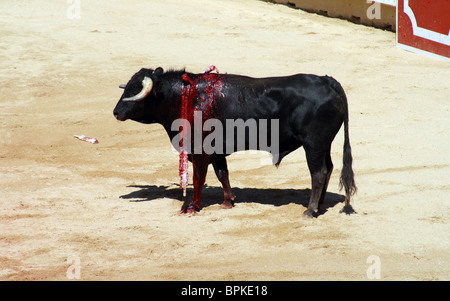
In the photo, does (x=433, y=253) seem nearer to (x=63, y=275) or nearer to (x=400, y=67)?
(x=63, y=275)

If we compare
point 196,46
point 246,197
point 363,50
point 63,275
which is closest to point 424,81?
point 363,50

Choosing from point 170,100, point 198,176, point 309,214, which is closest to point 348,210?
point 309,214

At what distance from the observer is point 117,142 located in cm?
972

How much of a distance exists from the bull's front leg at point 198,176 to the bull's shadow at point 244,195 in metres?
0.24

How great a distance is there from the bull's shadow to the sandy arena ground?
0.02m

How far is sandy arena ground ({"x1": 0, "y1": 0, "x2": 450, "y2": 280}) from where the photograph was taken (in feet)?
20.3

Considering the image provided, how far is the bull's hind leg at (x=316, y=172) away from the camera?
22.6 feet

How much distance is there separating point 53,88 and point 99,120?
5.82ft

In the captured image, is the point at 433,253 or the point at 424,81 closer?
the point at 433,253

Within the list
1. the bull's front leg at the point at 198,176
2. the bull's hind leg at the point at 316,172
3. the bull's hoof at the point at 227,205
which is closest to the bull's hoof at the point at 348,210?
the bull's hind leg at the point at 316,172

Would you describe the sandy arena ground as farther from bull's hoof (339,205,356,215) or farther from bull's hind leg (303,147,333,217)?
bull's hind leg (303,147,333,217)

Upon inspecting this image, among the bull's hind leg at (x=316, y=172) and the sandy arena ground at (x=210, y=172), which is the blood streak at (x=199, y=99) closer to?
the sandy arena ground at (x=210, y=172)

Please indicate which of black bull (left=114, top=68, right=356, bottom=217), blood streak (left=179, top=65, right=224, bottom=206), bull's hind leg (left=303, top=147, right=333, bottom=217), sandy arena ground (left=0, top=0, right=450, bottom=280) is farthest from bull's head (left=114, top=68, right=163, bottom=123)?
bull's hind leg (left=303, top=147, right=333, bottom=217)

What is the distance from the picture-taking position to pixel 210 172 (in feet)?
28.7
